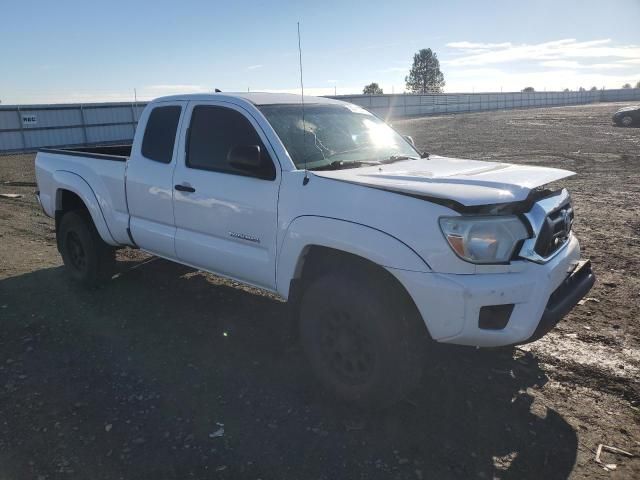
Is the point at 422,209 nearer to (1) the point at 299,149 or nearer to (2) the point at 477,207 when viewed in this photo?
(2) the point at 477,207

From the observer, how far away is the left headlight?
9.52 feet

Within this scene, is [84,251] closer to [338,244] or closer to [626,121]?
[338,244]

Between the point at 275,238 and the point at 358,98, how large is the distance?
41554mm

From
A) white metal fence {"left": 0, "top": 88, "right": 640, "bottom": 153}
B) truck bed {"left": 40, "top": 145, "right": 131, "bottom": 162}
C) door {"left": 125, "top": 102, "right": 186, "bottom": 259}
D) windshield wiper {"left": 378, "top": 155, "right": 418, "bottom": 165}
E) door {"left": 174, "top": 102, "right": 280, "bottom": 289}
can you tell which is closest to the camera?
door {"left": 174, "top": 102, "right": 280, "bottom": 289}

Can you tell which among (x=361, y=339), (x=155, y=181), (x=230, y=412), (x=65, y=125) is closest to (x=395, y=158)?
(x=361, y=339)

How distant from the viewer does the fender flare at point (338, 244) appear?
3.00 m

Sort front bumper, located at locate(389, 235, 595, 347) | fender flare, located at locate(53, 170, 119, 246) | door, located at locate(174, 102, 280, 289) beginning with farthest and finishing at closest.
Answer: fender flare, located at locate(53, 170, 119, 246) → door, located at locate(174, 102, 280, 289) → front bumper, located at locate(389, 235, 595, 347)

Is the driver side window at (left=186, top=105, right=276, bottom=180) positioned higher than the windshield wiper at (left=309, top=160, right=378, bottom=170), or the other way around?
the driver side window at (left=186, top=105, right=276, bottom=180)

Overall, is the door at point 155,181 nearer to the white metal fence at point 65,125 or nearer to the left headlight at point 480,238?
the left headlight at point 480,238

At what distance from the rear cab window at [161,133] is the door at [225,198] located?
21 centimetres

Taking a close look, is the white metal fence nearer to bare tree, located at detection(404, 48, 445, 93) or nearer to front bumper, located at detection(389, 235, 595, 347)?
front bumper, located at detection(389, 235, 595, 347)

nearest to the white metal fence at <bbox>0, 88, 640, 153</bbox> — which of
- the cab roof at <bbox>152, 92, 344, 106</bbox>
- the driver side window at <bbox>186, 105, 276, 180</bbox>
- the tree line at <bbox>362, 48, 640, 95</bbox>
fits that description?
the cab roof at <bbox>152, 92, 344, 106</bbox>

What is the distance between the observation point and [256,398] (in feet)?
11.9

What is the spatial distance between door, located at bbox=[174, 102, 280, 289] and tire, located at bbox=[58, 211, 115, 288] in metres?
1.55
